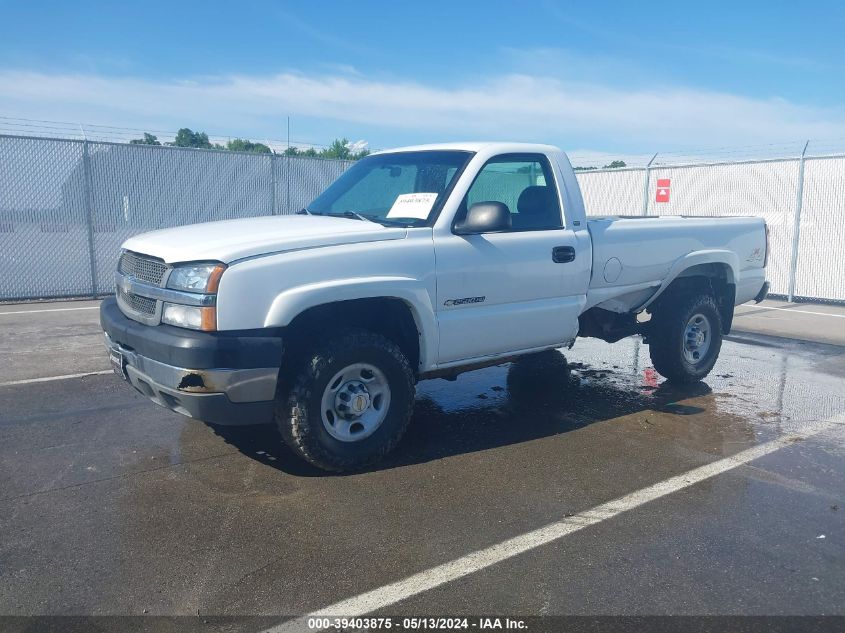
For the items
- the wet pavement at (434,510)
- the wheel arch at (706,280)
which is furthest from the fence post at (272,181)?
the wheel arch at (706,280)

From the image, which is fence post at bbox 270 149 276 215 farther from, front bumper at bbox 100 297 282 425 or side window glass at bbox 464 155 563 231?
front bumper at bbox 100 297 282 425

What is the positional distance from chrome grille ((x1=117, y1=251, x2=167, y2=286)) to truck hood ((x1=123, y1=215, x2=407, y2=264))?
0.17 ft

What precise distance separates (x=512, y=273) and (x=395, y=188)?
41.8 inches

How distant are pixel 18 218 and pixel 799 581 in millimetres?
12318

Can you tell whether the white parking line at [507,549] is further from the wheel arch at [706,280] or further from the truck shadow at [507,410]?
the wheel arch at [706,280]

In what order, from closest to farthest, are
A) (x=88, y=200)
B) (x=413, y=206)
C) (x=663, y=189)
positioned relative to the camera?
(x=413, y=206), (x=88, y=200), (x=663, y=189)

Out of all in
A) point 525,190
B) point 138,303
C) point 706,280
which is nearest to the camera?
point 138,303

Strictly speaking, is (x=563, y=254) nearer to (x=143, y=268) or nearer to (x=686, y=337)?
(x=686, y=337)

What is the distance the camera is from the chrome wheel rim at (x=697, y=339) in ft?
21.5

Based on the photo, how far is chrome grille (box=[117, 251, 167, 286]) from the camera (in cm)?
413

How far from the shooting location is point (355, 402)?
433 centimetres

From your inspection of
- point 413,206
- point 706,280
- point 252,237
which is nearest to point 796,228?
point 706,280

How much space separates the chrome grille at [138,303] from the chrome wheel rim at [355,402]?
1139 millimetres

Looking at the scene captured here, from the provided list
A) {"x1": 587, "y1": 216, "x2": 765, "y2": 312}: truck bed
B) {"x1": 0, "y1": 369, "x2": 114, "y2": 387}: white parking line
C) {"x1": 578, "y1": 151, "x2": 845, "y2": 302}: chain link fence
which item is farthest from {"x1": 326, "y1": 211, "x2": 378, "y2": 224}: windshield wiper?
{"x1": 578, "y1": 151, "x2": 845, "y2": 302}: chain link fence
